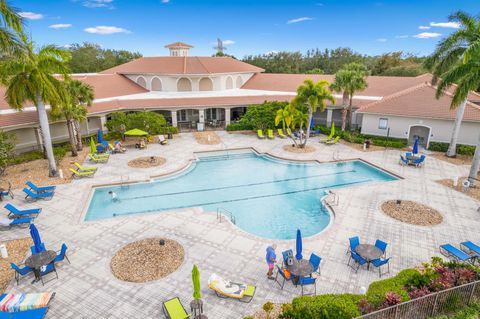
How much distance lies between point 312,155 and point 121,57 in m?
60.6

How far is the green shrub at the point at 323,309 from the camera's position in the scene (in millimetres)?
8586

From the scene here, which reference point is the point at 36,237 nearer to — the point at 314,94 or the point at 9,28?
the point at 9,28

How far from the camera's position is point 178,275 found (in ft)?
38.2

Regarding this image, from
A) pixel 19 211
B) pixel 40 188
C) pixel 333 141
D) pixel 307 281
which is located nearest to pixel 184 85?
pixel 333 141

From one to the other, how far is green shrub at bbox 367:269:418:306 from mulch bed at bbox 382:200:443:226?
567 centimetres

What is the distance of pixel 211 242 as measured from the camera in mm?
13781

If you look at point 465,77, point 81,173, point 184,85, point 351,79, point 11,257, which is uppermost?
point 465,77

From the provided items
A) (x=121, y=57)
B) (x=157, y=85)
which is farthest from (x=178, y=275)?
(x=121, y=57)

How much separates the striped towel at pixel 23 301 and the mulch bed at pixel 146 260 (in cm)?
244

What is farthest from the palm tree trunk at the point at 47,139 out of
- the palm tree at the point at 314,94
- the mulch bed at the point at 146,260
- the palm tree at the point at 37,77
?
the palm tree at the point at 314,94

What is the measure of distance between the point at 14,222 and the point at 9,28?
927 centimetres

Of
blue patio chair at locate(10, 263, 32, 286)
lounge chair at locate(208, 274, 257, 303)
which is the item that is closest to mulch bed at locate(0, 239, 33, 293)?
blue patio chair at locate(10, 263, 32, 286)

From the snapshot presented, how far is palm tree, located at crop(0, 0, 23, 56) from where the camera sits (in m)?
12.8

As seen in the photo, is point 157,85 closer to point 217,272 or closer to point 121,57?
point 217,272
